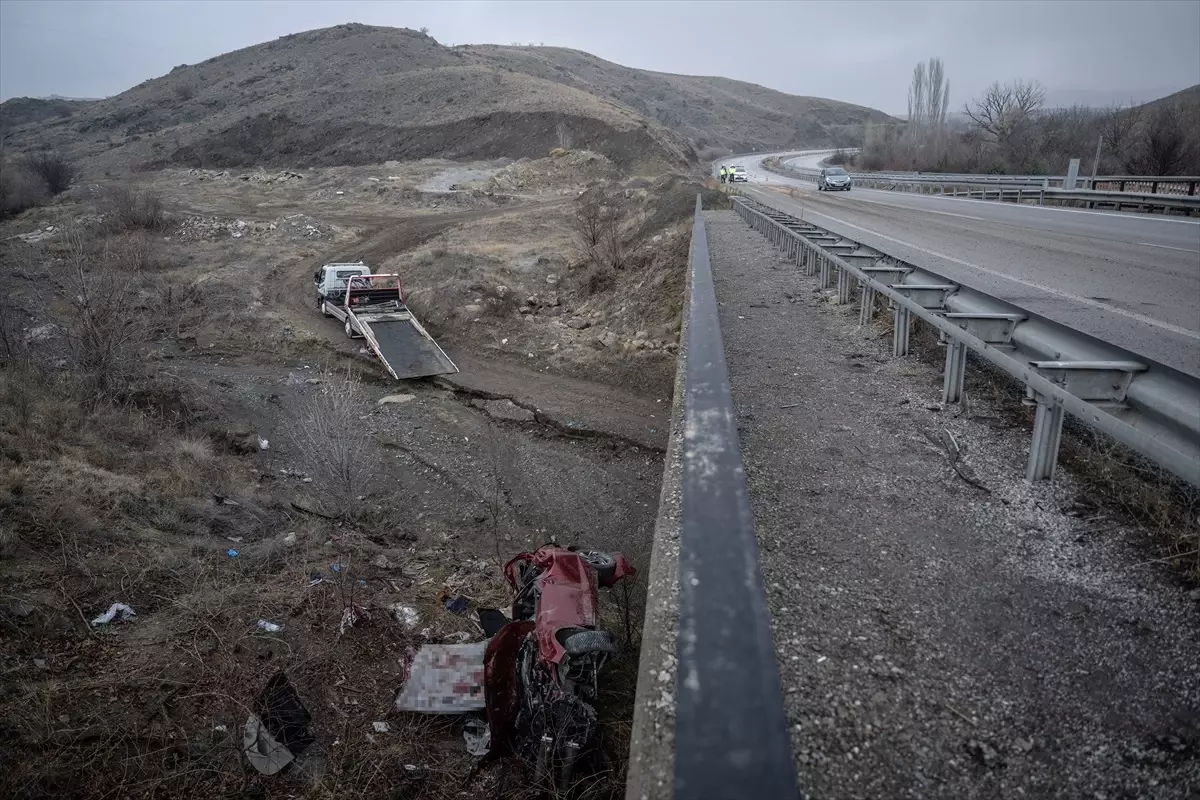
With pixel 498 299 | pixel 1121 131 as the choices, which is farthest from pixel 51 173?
pixel 1121 131

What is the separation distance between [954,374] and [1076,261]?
9.48 metres

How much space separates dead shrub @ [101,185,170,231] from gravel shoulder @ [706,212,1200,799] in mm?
34089

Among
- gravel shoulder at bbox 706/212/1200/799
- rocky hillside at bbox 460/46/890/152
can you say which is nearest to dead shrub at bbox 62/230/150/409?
gravel shoulder at bbox 706/212/1200/799

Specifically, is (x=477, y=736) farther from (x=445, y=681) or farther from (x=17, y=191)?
(x=17, y=191)

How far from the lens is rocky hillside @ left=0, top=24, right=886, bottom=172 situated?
50.8 m

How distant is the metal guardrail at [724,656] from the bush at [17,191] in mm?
43868

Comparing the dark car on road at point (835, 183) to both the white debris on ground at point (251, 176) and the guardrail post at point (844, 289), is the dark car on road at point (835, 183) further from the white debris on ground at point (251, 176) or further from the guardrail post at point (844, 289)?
the guardrail post at point (844, 289)

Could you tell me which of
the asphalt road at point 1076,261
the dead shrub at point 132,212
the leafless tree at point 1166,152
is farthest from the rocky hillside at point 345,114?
the asphalt road at point 1076,261

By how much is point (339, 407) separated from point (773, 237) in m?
9.40

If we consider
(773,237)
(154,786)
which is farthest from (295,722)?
(773,237)

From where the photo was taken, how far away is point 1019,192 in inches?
1038

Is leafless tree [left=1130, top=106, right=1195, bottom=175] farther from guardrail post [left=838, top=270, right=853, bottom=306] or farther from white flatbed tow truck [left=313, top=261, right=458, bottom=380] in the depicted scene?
white flatbed tow truck [left=313, top=261, right=458, bottom=380]

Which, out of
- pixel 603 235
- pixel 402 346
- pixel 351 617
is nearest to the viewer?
pixel 351 617

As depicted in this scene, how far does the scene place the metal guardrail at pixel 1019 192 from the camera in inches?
736
